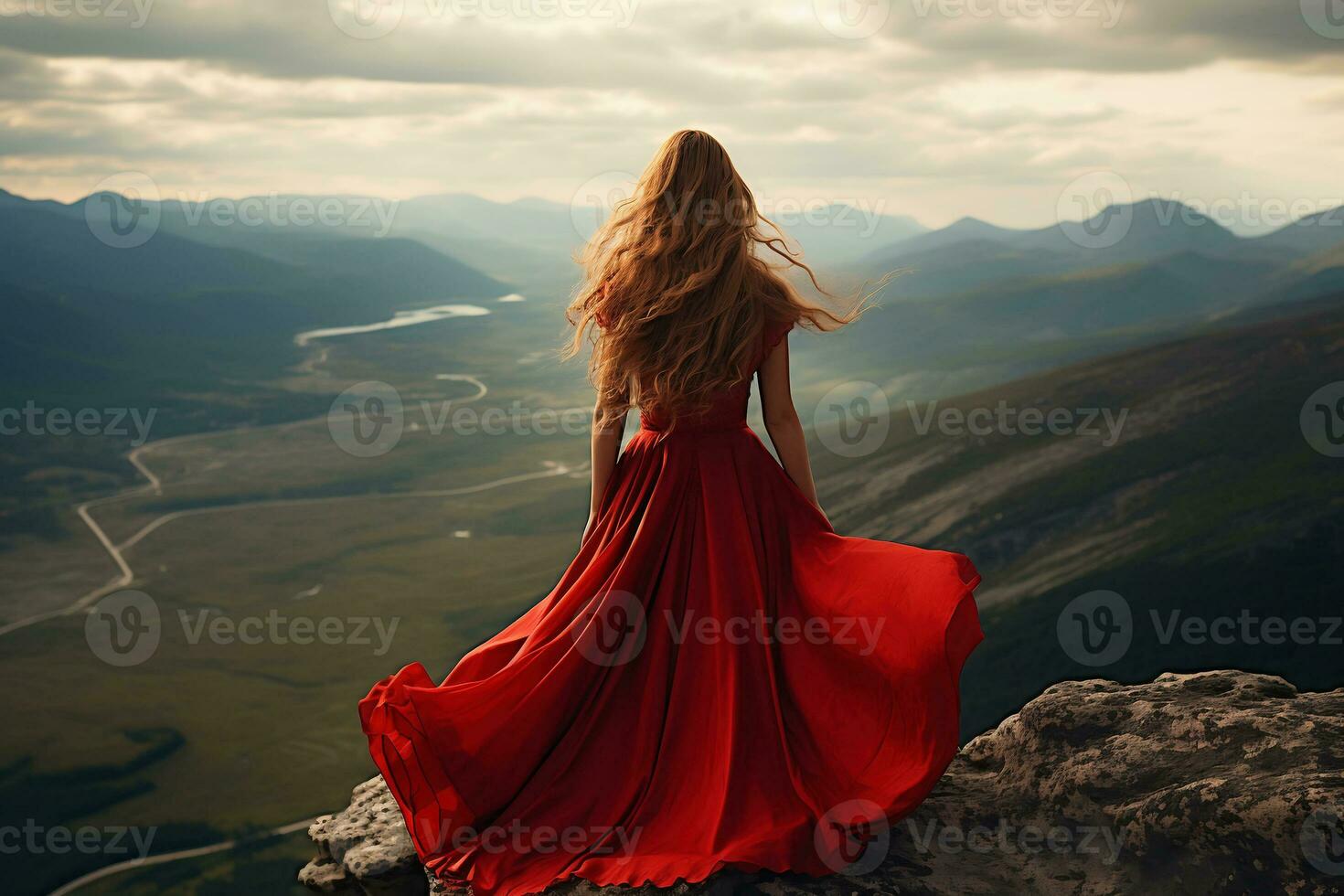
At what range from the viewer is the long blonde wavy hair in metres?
5.87

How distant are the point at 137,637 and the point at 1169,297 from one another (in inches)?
6962

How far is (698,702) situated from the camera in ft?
19.3

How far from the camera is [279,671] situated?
3253 inches

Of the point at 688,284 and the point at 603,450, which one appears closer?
the point at 688,284

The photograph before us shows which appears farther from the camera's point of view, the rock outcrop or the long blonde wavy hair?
the long blonde wavy hair

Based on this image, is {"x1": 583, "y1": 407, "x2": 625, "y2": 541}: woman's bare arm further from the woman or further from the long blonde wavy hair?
the long blonde wavy hair

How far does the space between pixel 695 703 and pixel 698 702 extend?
2 centimetres

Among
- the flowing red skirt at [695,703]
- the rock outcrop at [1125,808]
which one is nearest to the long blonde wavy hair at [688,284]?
the flowing red skirt at [695,703]

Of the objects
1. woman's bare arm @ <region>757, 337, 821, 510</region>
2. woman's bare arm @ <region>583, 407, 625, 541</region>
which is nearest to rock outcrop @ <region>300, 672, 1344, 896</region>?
woman's bare arm @ <region>757, 337, 821, 510</region>

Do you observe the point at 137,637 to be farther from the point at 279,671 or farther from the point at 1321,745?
the point at 1321,745

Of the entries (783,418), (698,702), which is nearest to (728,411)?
(783,418)

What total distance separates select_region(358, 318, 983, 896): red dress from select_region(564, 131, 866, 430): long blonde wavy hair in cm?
25

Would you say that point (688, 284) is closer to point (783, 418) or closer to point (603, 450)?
point (783, 418)

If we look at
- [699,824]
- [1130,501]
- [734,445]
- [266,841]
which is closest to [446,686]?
[699,824]
